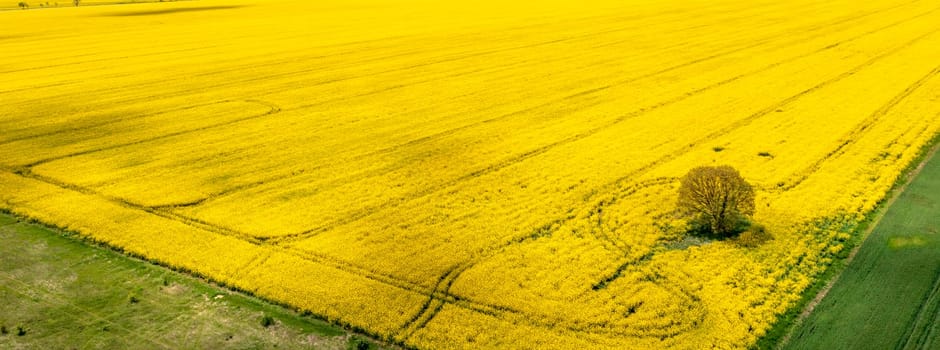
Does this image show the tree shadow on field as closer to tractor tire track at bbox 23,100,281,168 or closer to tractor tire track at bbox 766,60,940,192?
tractor tire track at bbox 23,100,281,168

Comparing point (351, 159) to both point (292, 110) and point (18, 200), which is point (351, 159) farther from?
point (18, 200)

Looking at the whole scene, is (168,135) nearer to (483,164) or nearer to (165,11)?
(483,164)

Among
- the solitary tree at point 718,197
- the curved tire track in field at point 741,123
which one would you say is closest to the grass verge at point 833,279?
the solitary tree at point 718,197

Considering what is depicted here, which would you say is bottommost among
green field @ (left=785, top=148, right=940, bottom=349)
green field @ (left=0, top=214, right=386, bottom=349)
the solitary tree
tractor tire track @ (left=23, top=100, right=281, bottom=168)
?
green field @ (left=0, top=214, right=386, bottom=349)

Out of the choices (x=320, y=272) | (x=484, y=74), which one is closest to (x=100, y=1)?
(x=484, y=74)

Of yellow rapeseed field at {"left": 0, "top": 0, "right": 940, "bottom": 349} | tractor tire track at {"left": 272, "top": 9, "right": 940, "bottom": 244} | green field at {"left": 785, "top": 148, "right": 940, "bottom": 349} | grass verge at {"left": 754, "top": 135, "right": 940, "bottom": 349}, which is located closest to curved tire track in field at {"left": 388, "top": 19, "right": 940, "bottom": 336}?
→ tractor tire track at {"left": 272, "top": 9, "right": 940, "bottom": 244}
